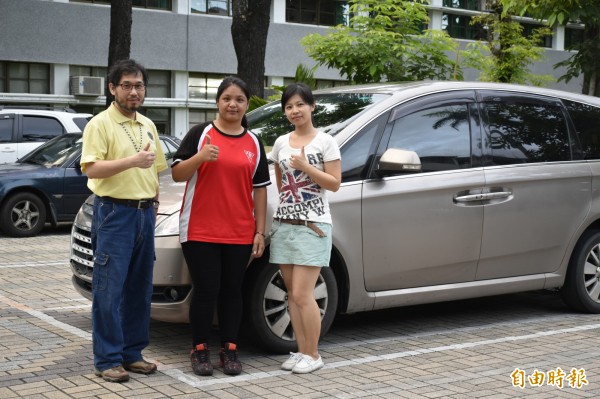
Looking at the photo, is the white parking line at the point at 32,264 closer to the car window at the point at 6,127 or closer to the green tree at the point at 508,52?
the car window at the point at 6,127

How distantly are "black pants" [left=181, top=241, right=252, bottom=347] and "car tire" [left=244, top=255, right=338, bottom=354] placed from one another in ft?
0.76

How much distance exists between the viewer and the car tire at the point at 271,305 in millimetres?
6395

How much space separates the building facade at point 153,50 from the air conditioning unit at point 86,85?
0.10 ft

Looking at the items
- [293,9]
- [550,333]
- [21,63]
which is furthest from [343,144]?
[293,9]

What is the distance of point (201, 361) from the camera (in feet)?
19.9

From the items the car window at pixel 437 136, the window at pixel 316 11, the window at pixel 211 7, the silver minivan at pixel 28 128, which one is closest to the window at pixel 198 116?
the window at pixel 211 7

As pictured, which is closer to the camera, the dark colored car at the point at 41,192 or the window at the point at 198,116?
the dark colored car at the point at 41,192

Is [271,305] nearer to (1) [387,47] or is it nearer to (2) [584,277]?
(2) [584,277]

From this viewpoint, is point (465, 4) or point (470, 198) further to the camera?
point (465, 4)

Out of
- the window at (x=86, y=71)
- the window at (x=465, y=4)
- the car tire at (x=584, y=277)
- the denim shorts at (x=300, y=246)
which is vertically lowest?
the car tire at (x=584, y=277)

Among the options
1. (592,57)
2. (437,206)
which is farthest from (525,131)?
(592,57)

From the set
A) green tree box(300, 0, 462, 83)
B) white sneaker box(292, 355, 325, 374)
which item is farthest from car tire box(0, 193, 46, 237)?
white sneaker box(292, 355, 325, 374)

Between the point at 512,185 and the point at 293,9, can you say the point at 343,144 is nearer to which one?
the point at 512,185

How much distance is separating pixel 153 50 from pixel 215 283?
28.0 m
